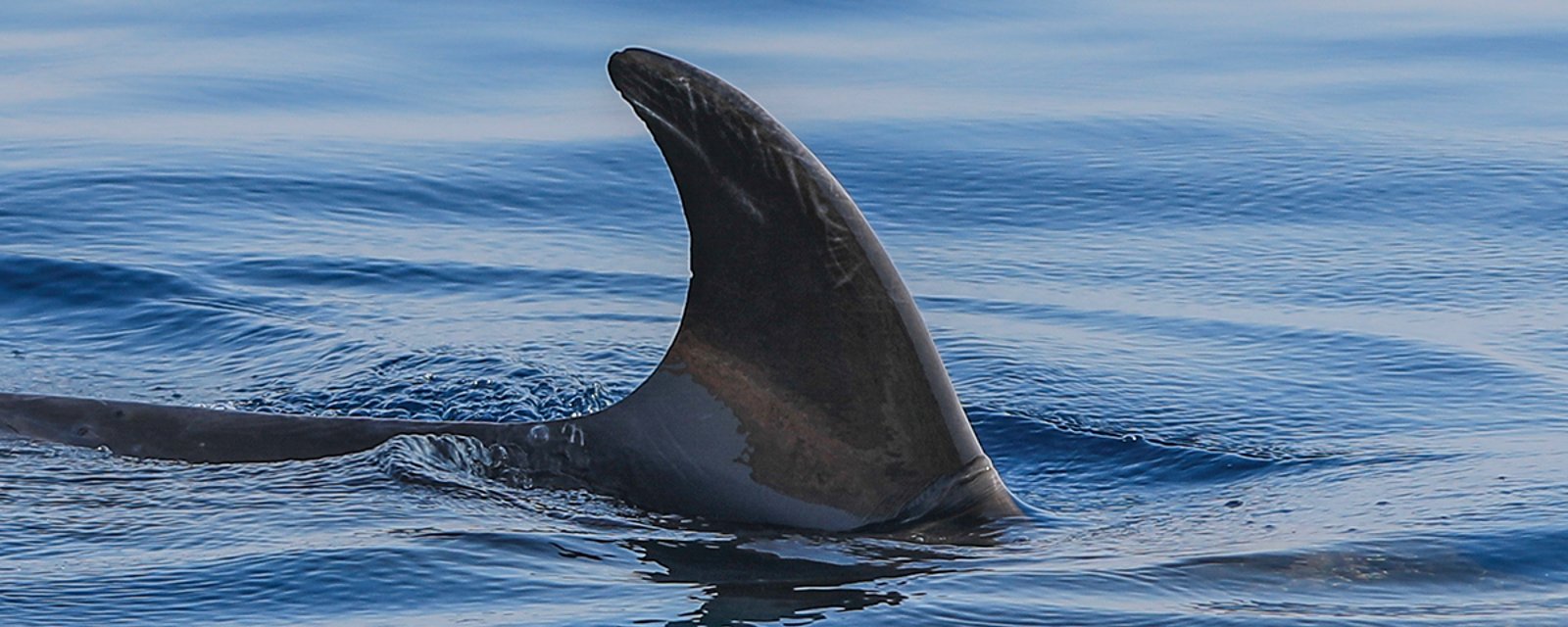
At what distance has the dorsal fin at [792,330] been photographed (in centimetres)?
420

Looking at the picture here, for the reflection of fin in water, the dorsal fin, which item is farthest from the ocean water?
the dorsal fin

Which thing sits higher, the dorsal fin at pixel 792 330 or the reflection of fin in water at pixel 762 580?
the dorsal fin at pixel 792 330

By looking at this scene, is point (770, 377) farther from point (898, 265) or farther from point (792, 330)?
point (898, 265)

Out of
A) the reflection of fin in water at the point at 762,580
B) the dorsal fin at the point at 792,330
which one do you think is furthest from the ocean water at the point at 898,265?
the dorsal fin at the point at 792,330

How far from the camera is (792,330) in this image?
434 cm

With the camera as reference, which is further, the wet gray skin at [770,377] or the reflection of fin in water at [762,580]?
the wet gray skin at [770,377]

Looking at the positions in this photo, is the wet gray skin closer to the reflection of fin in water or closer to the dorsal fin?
the dorsal fin

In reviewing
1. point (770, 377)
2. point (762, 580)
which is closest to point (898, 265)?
point (770, 377)

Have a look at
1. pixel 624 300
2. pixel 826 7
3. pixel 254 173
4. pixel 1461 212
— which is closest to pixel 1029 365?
pixel 624 300

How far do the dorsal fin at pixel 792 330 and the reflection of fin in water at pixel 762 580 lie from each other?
21cm

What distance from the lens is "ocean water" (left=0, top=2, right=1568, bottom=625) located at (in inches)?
168

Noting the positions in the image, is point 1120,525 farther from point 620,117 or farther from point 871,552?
point 620,117

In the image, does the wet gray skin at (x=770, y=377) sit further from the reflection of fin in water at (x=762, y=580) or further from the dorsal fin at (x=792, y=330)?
the reflection of fin in water at (x=762, y=580)

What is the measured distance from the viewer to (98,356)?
7336mm
